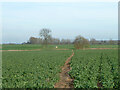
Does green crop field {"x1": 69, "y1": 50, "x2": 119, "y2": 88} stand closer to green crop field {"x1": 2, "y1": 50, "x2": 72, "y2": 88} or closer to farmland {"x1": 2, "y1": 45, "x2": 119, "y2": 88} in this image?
farmland {"x1": 2, "y1": 45, "x2": 119, "y2": 88}

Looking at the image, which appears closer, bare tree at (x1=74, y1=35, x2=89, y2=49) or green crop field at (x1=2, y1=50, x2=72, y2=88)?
green crop field at (x1=2, y1=50, x2=72, y2=88)

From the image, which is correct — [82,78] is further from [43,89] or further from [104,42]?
[104,42]

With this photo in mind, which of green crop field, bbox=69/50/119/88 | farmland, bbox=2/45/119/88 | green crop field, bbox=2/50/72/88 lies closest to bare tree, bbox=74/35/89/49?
farmland, bbox=2/45/119/88

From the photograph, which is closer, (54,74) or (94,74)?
(94,74)

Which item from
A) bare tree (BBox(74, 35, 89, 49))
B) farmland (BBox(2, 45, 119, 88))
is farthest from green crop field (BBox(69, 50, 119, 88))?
bare tree (BBox(74, 35, 89, 49))

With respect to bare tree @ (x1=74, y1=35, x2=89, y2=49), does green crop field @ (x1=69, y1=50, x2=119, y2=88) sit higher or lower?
lower

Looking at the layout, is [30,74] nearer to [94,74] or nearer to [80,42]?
[94,74]

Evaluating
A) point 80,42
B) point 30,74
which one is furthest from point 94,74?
point 80,42

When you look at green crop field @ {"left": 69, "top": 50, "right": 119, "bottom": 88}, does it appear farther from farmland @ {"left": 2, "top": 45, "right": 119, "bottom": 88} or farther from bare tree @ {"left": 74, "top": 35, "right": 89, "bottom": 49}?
bare tree @ {"left": 74, "top": 35, "right": 89, "bottom": 49}

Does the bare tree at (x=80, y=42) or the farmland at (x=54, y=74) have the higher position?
the bare tree at (x=80, y=42)

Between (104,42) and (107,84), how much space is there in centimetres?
8518

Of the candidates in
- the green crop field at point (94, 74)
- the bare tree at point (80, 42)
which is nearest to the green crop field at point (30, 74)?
the green crop field at point (94, 74)

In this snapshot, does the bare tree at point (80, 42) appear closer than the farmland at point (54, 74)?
No

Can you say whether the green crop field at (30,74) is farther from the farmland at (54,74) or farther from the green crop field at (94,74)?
the green crop field at (94,74)
